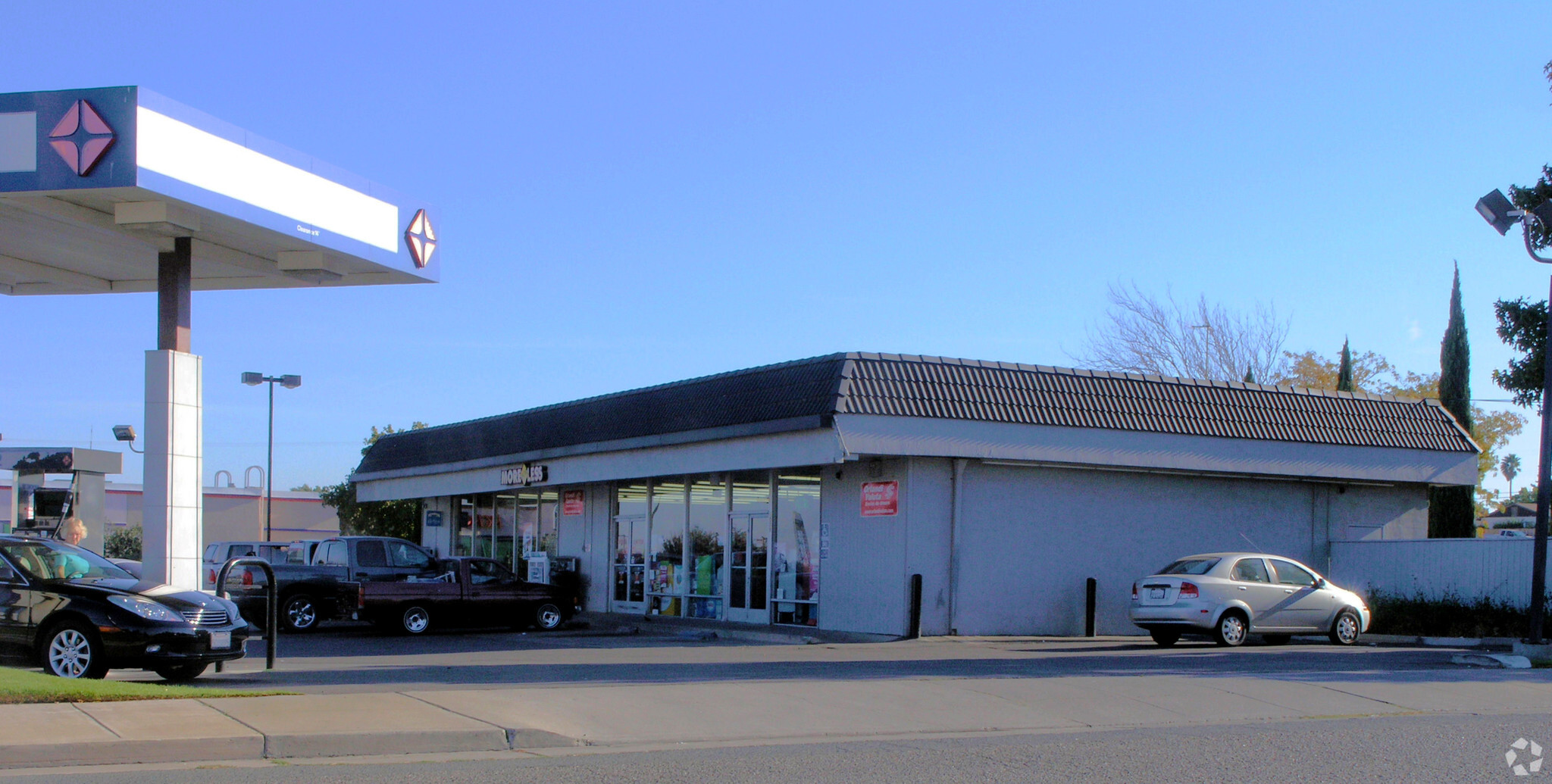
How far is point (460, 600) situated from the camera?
75.2 feet

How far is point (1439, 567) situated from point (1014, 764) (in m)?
17.6

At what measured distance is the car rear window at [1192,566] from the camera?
2016 cm

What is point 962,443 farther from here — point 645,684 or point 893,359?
point 645,684

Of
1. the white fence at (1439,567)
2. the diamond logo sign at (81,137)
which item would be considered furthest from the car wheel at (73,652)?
the white fence at (1439,567)

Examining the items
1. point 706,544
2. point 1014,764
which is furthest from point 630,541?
point 1014,764

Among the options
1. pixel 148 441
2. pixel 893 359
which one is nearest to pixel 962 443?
pixel 893 359

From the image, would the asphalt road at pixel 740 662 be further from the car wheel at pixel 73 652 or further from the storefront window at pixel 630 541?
the storefront window at pixel 630 541

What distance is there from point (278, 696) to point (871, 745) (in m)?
5.12

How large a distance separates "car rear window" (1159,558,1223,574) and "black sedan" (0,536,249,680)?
13.6m

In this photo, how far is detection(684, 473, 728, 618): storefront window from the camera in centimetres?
2506

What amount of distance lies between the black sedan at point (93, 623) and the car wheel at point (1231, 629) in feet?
45.0

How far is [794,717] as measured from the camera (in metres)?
11.3

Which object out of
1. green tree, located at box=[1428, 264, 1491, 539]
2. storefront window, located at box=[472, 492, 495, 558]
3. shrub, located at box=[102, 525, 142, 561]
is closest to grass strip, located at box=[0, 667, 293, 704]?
storefront window, located at box=[472, 492, 495, 558]

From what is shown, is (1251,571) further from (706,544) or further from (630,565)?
(630,565)
